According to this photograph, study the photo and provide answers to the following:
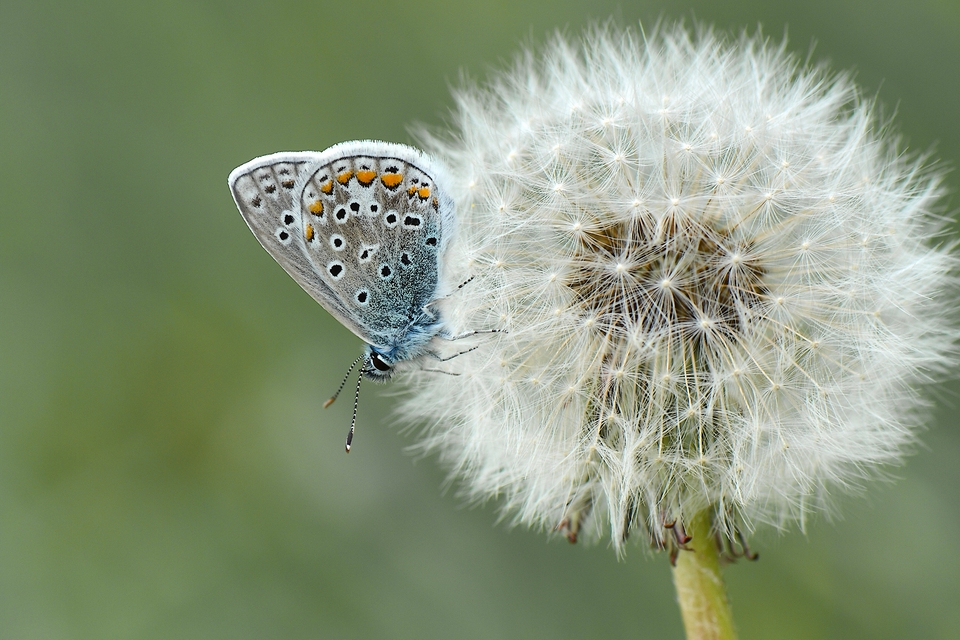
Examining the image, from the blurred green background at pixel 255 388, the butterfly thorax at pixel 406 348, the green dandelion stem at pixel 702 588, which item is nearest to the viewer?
the green dandelion stem at pixel 702 588

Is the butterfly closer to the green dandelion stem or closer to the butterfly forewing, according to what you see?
the butterfly forewing

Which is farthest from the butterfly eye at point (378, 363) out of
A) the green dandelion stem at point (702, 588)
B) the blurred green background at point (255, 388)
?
the blurred green background at point (255, 388)

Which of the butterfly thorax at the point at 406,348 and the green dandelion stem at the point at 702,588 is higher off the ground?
the butterfly thorax at the point at 406,348

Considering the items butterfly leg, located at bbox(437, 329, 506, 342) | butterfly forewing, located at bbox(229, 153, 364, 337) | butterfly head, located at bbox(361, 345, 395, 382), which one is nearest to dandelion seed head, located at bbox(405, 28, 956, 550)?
butterfly leg, located at bbox(437, 329, 506, 342)

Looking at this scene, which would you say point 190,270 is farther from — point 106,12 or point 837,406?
point 837,406

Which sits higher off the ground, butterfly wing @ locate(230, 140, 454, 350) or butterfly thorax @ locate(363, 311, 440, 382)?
butterfly wing @ locate(230, 140, 454, 350)

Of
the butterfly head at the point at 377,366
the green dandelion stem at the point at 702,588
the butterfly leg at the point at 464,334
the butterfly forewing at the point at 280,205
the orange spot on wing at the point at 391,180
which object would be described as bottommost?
the green dandelion stem at the point at 702,588

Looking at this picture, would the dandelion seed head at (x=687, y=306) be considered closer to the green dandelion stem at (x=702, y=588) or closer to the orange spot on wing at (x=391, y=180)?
the green dandelion stem at (x=702, y=588)
